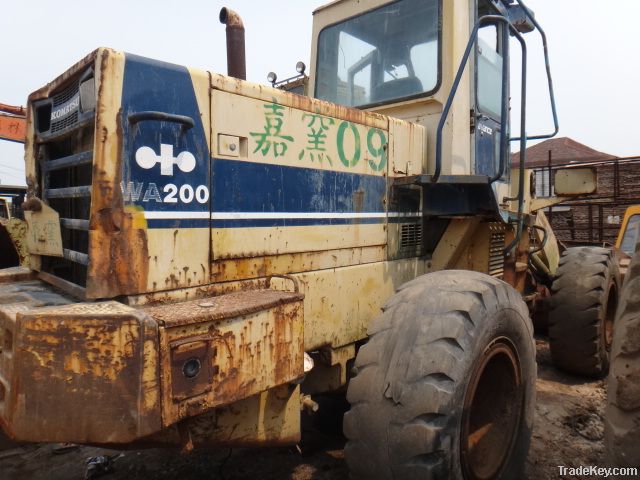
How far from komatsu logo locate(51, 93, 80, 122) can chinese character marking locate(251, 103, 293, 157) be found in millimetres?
740

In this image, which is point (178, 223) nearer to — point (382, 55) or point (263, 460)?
point (263, 460)

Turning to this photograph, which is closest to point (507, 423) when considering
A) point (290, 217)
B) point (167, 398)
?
point (290, 217)

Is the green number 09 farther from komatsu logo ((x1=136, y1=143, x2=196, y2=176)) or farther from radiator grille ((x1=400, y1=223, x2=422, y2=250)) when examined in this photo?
komatsu logo ((x1=136, y1=143, x2=196, y2=176))

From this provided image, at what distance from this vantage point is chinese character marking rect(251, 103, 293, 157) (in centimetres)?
231

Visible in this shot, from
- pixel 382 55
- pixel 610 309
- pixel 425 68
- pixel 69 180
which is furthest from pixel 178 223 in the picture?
pixel 610 309

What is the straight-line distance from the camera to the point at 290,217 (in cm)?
246

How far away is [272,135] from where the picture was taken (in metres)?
2.36

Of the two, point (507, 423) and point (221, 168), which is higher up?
point (221, 168)

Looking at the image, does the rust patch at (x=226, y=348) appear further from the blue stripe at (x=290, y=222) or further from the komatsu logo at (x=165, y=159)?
the komatsu logo at (x=165, y=159)

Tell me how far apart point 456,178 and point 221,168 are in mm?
1562

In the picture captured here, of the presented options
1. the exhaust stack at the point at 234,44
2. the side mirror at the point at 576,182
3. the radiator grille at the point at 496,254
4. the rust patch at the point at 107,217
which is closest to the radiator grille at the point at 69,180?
the rust patch at the point at 107,217

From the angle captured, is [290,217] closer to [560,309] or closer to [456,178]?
[456,178]

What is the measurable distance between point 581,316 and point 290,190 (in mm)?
3257

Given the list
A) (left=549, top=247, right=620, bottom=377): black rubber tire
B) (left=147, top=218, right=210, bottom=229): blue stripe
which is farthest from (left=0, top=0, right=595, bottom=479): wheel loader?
(left=549, top=247, right=620, bottom=377): black rubber tire
